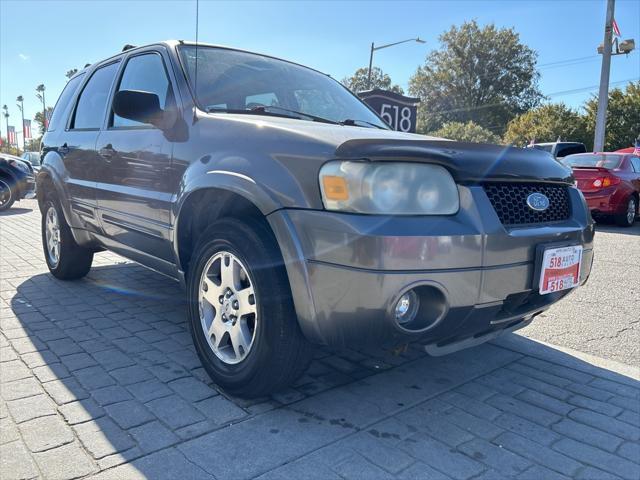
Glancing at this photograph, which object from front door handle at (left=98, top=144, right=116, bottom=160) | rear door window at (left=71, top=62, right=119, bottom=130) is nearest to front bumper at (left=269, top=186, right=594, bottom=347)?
front door handle at (left=98, top=144, right=116, bottom=160)

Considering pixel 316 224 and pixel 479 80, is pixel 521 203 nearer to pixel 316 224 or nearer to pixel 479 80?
pixel 316 224

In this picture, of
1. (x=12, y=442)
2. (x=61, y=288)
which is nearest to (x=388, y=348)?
(x=12, y=442)

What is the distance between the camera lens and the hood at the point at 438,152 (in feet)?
6.57

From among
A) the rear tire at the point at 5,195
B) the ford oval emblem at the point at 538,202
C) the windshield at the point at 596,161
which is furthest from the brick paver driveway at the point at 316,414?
the rear tire at the point at 5,195

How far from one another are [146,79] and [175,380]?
2006mm

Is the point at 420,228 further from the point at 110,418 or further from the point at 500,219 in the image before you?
the point at 110,418

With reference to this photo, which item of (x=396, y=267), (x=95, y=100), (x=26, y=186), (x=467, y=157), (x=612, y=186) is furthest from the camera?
(x=26, y=186)

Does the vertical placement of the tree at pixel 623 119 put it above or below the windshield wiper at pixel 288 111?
above

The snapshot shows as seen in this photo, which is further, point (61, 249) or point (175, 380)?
point (61, 249)

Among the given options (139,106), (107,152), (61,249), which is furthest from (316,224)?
(61,249)

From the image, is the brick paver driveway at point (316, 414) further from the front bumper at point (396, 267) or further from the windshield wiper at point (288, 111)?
the windshield wiper at point (288, 111)

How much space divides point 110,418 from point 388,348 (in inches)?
51.7

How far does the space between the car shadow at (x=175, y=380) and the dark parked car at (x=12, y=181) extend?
821 centimetres

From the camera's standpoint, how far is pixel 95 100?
4164 mm
